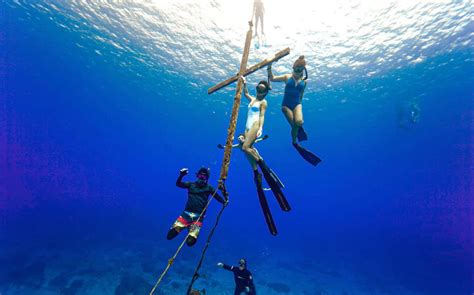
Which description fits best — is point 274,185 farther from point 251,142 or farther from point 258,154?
point 251,142

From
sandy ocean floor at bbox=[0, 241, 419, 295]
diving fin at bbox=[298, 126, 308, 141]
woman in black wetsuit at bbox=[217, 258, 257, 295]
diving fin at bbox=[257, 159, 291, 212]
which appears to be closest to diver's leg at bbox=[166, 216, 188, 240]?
diving fin at bbox=[257, 159, 291, 212]

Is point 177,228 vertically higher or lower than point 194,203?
lower

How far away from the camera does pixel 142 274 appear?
63.3 feet

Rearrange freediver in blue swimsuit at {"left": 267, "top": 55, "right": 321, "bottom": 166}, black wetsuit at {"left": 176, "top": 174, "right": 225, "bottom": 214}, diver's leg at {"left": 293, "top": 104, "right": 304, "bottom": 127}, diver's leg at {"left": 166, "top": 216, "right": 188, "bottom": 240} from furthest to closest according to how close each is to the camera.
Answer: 1. diver's leg at {"left": 293, "top": 104, "right": 304, "bottom": 127}
2. freediver in blue swimsuit at {"left": 267, "top": 55, "right": 321, "bottom": 166}
3. black wetsuit at {"left": 176, "top": 174, "right": 225, "bottom": 214}
4. diver's leg at {"left": 166, "top": 216, "right": 188, "bottom": 240}

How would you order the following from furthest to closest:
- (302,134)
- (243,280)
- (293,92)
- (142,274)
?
(142,274), (243,280), (302,134), (293,92)

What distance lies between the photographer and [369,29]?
14.9 m

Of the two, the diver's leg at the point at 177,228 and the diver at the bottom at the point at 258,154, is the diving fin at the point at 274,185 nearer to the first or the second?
the diver at the bottom at the point at 258,154

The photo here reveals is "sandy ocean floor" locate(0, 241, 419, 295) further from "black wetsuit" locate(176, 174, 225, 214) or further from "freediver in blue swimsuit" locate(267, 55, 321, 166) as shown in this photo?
"freediver in blue swimsuit" locate(267, 55, 321, 166)

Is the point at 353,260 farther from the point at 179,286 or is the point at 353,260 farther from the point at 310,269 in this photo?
the point at 179,286

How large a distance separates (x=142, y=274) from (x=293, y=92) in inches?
807

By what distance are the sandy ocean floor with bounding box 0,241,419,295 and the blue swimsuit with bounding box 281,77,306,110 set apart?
36.4 ft

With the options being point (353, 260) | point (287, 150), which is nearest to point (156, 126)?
point (287, 150)

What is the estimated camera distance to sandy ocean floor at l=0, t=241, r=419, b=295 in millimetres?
16453

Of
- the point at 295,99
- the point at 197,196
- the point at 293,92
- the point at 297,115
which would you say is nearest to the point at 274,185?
the point at 197,196
